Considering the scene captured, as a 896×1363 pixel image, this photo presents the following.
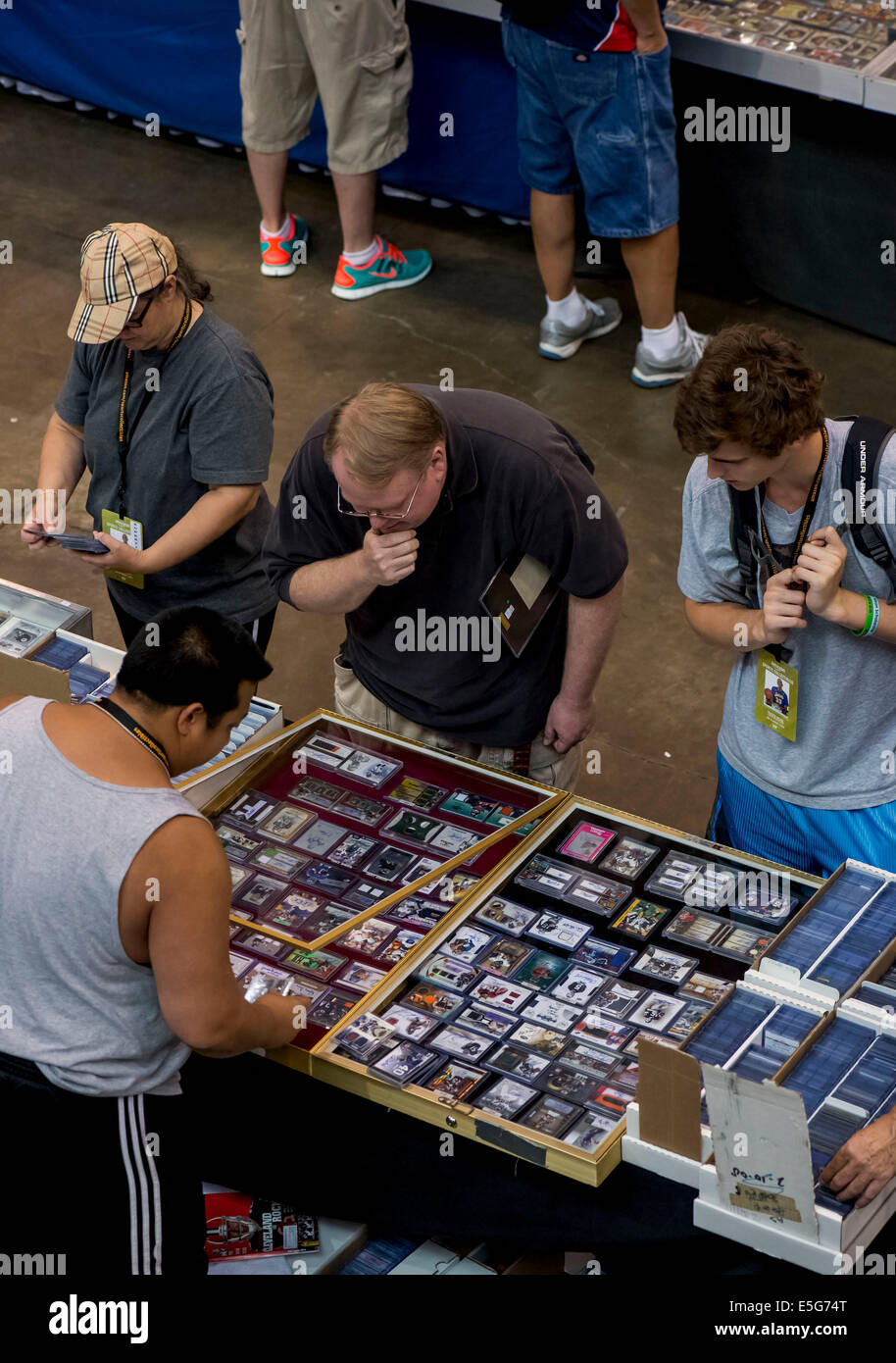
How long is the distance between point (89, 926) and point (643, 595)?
309cm

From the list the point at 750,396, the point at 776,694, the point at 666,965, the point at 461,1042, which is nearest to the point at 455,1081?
the point at 461,1042

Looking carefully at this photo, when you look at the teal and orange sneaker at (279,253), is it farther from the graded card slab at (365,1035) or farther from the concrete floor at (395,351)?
the graded card slab at (365,1035)

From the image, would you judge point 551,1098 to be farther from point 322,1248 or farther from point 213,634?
point 213,634

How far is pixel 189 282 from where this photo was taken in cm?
363

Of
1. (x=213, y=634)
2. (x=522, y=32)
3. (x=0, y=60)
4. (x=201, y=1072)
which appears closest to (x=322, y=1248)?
(x=201, y=1072)

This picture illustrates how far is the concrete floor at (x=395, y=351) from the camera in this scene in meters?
4.86

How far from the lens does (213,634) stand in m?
2.52

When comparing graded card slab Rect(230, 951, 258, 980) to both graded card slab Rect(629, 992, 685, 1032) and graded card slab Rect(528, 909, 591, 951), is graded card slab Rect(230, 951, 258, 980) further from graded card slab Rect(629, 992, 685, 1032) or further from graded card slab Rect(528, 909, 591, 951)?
graded card slab Rect(629, 992, 685, 1032)

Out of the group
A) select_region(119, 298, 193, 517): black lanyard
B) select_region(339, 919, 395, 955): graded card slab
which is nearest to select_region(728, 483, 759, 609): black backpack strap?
select_region(339, 919, 395, 955): graded card slab

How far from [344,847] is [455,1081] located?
2.00 ft

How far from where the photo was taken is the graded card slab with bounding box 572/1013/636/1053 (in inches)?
105

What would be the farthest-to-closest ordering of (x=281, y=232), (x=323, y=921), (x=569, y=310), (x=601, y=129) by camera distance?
1. (x=281, y=232)
2. (x=569, y=310)
3. (x=601, y=129)
4. (x=323, y=921)

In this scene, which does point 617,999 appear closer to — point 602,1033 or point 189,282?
point 602,1033

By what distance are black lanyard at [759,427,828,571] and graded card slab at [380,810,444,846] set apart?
2.65 feet
